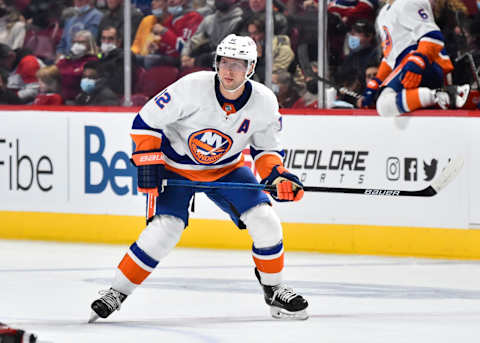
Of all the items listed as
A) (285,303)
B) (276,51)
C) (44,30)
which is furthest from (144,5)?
(285,303)

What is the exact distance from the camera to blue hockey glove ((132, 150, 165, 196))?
15.2ft

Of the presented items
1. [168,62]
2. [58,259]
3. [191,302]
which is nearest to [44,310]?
[191,302]

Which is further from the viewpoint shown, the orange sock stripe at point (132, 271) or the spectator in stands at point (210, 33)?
the spectator in stands at point (210, 33)

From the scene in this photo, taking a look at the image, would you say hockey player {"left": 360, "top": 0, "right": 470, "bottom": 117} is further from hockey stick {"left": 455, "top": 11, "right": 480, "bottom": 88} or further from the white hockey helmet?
the white hockey helmet

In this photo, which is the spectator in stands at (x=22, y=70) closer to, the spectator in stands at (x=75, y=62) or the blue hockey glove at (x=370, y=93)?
the spectator in stands at (x=75, y=62)

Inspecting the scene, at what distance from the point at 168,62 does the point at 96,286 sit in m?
2.32

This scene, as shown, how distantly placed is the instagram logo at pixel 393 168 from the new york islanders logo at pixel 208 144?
2250 mm

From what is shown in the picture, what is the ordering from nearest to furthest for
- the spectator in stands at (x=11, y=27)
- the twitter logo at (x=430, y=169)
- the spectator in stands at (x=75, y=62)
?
the twitter logo at (x=430, y=169) < the spectator in stands at (x=75, y=62) < the spectator in stands at (x=11, y=27)

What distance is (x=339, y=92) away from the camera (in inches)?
285

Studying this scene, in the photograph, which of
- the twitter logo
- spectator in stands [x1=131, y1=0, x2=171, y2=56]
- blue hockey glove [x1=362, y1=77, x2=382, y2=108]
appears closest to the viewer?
the twitter logo

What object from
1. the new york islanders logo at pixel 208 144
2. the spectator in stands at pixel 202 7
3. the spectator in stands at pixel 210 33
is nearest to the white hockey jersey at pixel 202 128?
the new york islanders logo at pixel 208 144

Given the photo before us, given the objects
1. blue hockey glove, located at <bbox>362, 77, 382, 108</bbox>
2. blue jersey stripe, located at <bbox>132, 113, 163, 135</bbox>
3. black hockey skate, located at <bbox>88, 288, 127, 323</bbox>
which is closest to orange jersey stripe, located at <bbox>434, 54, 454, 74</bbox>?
blue hockey glove, located at <bbox>362, 77, 382, 108</bbox>

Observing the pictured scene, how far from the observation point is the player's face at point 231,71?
4.67 metres

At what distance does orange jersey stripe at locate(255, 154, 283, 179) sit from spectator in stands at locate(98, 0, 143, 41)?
3014 mm
